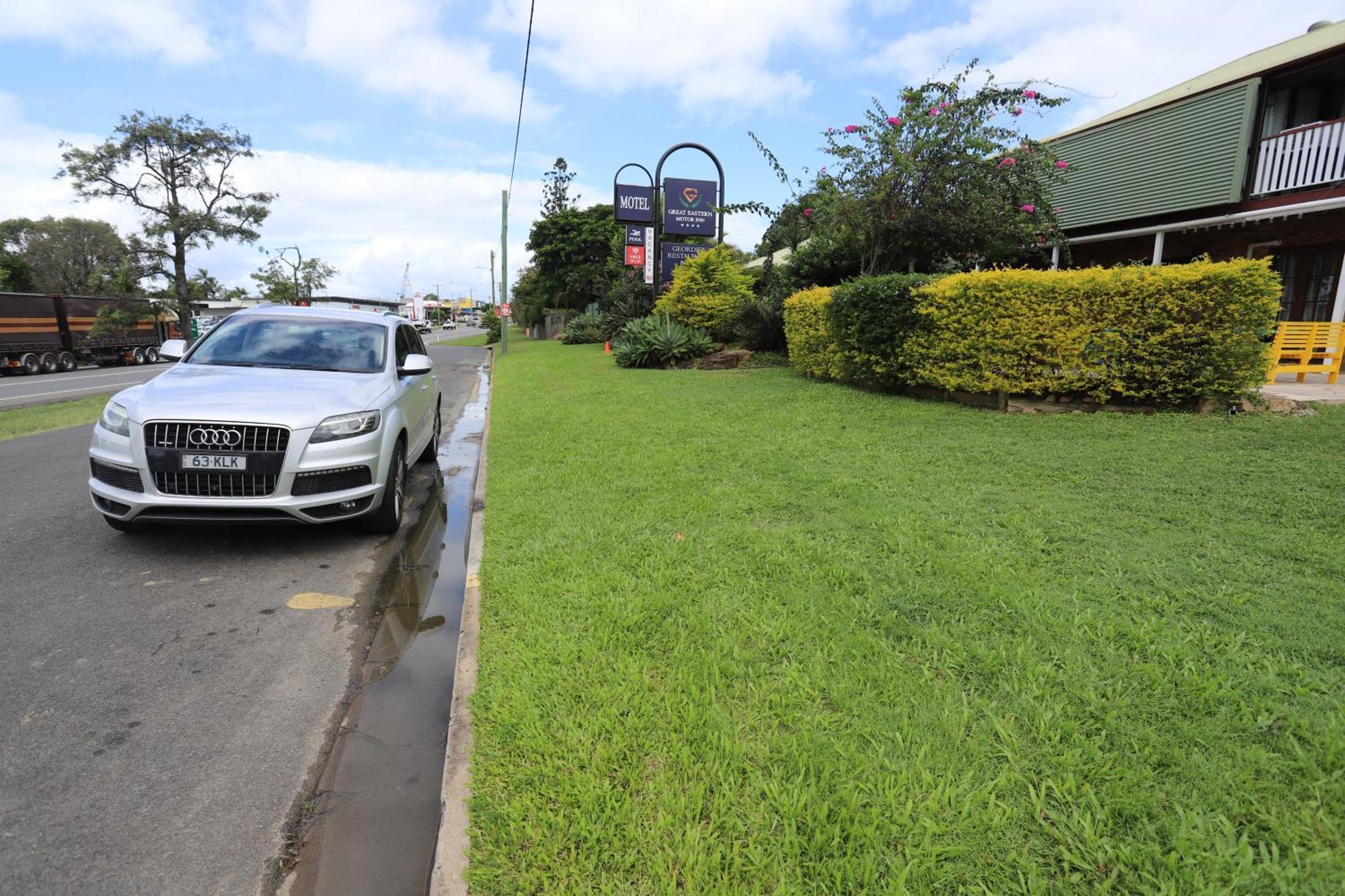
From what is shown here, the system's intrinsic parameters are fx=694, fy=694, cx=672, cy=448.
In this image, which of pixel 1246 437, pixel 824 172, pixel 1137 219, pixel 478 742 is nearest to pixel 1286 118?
pixel 1137 219

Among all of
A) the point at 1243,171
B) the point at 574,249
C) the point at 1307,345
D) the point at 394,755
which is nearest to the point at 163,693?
the point at 394,755

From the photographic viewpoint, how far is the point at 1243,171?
480 inches

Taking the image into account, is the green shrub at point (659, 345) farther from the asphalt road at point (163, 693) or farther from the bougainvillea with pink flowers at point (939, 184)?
the asphalt road at point (163, 693)

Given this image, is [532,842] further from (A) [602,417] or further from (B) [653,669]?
(A) [602,417]

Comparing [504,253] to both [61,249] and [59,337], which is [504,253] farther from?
[61,249]

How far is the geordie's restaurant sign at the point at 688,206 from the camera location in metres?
22.3

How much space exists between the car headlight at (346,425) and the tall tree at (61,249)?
59883 millimetres

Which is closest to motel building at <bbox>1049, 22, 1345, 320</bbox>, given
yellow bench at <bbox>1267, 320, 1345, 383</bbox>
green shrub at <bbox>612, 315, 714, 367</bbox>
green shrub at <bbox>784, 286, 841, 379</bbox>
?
yellow bench at <bbox>1267, 320, 1345, 383</bbox>

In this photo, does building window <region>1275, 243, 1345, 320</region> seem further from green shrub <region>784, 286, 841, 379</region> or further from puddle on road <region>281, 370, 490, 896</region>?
puddle on road <region>281, 370, 490, 896</region>

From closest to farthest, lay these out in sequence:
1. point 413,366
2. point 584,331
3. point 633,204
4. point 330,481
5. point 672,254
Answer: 1. point 330,481
2. point 413,366
3. point 672,254
4. point 633,204
5. point 584,331

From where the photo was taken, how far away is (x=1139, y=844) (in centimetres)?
192

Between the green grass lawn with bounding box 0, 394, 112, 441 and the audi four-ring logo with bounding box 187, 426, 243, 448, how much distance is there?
7531 mm

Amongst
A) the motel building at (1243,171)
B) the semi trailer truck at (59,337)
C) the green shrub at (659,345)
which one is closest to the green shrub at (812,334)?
the green shrub at (659,345)

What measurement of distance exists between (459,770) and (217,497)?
9.66 ft
